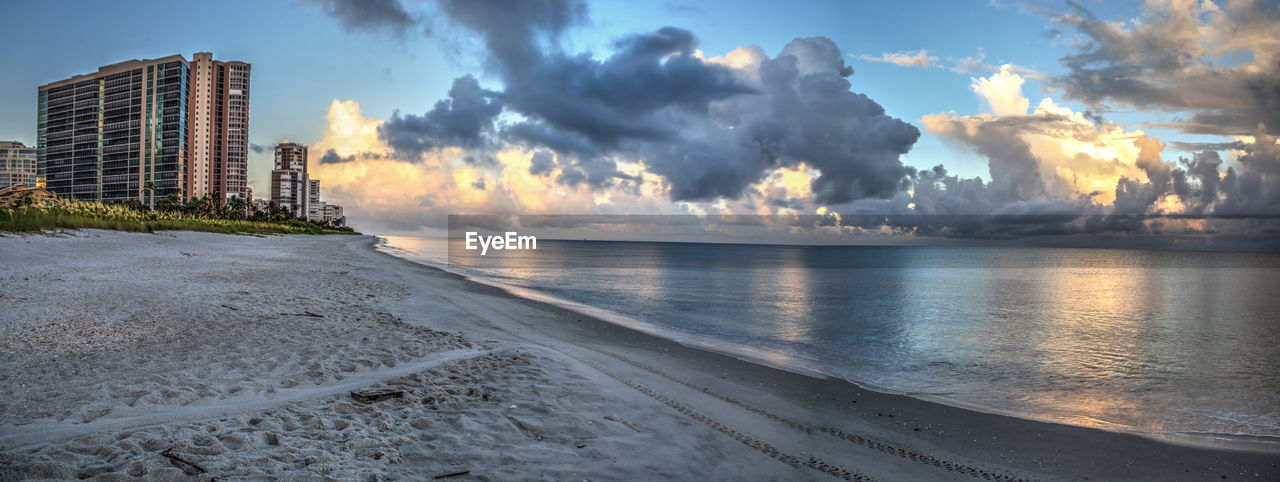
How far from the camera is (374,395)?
706cm

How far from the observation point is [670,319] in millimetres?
23078

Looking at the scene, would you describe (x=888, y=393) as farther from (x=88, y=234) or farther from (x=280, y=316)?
(x=88, y=234)

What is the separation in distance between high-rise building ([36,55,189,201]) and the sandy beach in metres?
196

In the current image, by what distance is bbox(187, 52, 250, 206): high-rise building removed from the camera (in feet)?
573

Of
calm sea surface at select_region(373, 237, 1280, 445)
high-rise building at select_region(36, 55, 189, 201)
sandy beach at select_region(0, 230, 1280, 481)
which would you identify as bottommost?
calm sea surface at select_region(373, 237, 1280, 445)

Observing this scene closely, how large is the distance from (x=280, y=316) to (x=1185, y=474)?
53.4 feet

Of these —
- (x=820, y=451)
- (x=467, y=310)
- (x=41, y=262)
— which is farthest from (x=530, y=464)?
(x=41, y=262)

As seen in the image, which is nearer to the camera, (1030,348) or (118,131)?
(1030,348)

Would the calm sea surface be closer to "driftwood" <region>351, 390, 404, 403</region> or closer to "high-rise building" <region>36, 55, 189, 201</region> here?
"driftwood" <region>351, 390, 404, 403</region>

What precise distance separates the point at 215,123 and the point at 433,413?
723 feet

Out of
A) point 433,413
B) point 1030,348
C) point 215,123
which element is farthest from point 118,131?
point 1030,348

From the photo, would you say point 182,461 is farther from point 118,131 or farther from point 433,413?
point 118,131

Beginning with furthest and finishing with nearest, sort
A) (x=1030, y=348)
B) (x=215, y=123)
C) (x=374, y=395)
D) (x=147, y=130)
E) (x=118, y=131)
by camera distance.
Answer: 1. (x=215, y=123)
2. (x=118, y=131)
3. (x=147, y=130)
4. (x=1030, y=348)
5. (x=374, y=395)

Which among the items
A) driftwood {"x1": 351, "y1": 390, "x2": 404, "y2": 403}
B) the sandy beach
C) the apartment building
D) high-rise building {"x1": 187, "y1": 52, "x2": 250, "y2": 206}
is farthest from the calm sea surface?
high-rise building {"x1": 187, "y1": 52, "x2": 250, "y2": 206}
